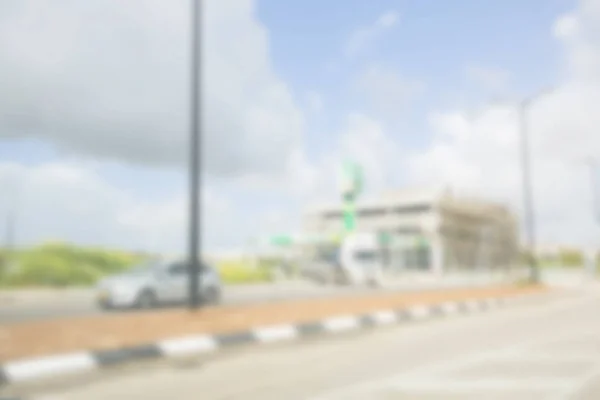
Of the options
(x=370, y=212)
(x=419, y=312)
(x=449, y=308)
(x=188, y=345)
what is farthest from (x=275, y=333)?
(x=370, y=212)

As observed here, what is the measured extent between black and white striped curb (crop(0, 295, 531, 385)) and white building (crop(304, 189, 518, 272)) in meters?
73.5

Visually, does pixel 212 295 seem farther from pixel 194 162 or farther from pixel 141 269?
pixel 194 162

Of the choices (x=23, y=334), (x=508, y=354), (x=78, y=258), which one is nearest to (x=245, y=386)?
(x=508, y=354)

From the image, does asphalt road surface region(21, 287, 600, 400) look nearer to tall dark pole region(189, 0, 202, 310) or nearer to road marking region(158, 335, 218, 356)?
road marking region(158, 335, 218, 356)

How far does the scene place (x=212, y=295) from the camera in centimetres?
2656

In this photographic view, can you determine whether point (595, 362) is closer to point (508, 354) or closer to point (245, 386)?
point (508, 354)

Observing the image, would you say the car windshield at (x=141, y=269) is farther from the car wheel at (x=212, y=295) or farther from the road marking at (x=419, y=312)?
the road marking at (x=419, y=312)

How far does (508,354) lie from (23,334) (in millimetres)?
8786

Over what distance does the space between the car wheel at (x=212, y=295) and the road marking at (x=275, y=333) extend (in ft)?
30.2

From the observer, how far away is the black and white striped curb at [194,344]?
35.3 ft

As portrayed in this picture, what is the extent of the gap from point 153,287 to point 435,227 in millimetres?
89335

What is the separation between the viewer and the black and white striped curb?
10.8 metres

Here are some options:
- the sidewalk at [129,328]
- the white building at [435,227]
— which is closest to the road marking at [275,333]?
the sidewalk at [129,328]

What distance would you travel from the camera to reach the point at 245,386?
9.63 meters
